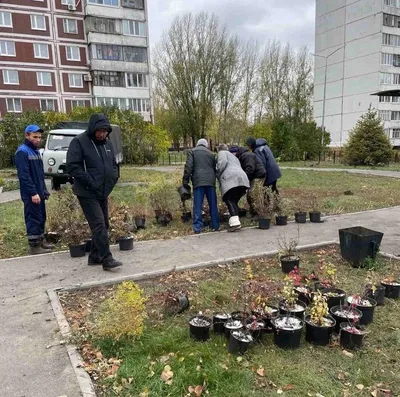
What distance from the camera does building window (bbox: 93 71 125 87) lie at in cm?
3731

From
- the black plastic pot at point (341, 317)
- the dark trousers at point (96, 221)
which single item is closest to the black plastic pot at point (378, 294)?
the black plastic pot at point (341, 317)

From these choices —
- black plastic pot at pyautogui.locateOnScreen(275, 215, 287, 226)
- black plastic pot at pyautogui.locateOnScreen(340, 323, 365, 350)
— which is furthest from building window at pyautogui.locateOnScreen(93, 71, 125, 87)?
black plastic pot at pyautogui.locateOnScreen(340, 323, 365, 350)

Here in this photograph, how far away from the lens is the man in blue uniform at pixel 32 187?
5.49 m

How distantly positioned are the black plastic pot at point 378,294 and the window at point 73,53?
39.8 metres

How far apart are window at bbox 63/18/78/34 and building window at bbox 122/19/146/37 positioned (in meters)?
5.02

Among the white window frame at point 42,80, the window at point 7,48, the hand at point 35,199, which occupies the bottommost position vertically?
the hand at point 35,199

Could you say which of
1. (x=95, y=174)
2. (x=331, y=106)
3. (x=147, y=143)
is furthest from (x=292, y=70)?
(x=95, y=174)

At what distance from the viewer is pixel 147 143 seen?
85.4 feet

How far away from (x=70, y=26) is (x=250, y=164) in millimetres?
37003

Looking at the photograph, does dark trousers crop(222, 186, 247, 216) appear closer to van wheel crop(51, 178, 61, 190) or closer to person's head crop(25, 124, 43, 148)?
person's head crop(25, 124, 43, 148)

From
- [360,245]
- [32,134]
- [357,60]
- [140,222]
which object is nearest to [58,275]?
[32,134]

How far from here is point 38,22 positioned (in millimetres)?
35219

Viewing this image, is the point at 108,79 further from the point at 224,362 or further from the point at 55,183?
the point at 224,362

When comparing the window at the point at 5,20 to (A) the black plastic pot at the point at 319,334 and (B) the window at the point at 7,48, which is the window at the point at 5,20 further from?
(A) the black plastic pot at the point at 319,334
